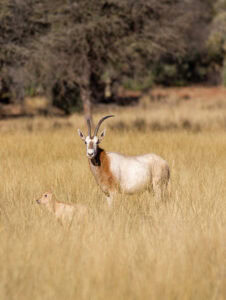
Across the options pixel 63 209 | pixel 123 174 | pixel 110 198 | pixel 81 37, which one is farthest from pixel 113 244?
pixel 81 37

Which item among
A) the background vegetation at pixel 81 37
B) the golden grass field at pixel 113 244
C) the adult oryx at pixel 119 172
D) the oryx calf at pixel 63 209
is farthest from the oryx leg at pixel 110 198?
the background vegetation at pixel 81 37

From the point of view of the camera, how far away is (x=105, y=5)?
59.8 feet

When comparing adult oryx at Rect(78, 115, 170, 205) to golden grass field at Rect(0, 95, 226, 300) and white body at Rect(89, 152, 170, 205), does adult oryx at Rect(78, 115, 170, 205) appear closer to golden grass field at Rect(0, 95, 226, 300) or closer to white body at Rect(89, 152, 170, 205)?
white body at Rect(89, 152, 170, 205)

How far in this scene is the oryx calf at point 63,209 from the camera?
231 inches

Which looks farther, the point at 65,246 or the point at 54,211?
the point at 54,211

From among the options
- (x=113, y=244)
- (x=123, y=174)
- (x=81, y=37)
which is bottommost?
(x=113, y=244)

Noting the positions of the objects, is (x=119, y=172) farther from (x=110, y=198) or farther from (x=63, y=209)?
(x=63, y=209)

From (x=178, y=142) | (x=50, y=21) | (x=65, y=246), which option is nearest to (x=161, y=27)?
(x=50, y=21)

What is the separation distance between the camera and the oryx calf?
5.87m

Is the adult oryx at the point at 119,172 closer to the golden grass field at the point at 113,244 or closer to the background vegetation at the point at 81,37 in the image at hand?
the golden grass field at the point at 113,244

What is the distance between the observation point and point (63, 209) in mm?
6031

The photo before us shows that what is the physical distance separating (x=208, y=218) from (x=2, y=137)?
376 inches

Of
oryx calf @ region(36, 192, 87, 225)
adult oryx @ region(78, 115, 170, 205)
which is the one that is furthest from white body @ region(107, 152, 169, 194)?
oryx calf @ region(36, 192, 87, 225)

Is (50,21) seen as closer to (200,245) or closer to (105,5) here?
(105,5)
